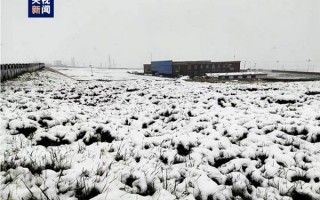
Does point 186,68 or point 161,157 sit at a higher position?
point 186,68

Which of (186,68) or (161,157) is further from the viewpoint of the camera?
(186,68)

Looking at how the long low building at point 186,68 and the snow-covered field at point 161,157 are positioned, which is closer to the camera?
the snow-covered field at point 161,157

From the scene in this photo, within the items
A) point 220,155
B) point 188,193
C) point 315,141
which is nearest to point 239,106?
point 315,141

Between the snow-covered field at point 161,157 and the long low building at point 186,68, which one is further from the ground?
the long low building at point 186,68

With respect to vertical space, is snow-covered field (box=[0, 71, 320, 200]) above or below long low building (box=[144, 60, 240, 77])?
below

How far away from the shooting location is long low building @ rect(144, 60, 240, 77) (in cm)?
6725

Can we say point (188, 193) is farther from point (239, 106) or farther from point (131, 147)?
point (239, 106)

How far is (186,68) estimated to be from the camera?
72.2m

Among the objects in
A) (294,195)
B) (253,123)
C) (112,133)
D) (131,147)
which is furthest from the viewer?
(253,123)

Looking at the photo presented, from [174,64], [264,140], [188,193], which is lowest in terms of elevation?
[188,193]

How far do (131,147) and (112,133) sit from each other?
785mm

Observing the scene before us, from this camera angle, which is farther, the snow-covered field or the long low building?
the long low building

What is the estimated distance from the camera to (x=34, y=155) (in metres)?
3.49

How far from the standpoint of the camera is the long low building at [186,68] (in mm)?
67250
